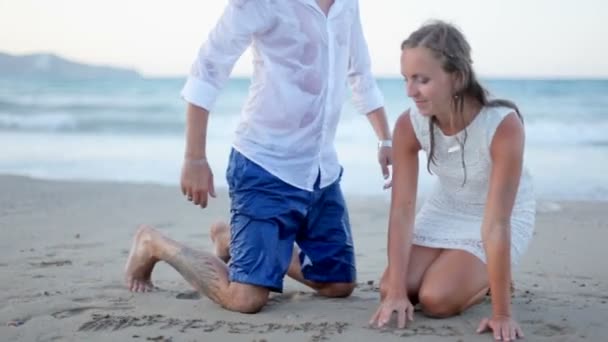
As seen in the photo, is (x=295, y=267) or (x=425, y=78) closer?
(x=425, y=78)

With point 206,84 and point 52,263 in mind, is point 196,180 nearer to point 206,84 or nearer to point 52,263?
point 206,84

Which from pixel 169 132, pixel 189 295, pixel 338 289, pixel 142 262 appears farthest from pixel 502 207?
pixel 169 132

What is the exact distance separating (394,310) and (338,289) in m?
0.58

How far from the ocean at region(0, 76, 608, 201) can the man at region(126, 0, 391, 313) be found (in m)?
0.74

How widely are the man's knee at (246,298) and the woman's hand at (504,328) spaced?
3.27ft

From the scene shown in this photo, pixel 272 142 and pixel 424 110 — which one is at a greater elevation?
pixel 424 110

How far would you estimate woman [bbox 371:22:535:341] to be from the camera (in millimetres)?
3227

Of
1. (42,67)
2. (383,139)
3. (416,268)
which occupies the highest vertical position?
(383,139)

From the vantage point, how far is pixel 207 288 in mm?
3693

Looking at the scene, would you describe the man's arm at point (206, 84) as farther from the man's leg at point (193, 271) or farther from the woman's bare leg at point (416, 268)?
the woman's bare leg at point (416, 268)

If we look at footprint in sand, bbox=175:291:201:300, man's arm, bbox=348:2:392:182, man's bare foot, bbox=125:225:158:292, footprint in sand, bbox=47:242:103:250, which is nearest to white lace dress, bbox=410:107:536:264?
man's arm, bbox=348:2:392:182

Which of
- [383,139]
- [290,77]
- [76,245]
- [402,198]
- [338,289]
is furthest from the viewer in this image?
[76,245]

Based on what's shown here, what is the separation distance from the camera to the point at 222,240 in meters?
4.22

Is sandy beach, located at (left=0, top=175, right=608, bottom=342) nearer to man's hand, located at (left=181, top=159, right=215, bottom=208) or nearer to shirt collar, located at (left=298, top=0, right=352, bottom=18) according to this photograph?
man's hand, located at (left=181, top=159, right=215, bottom=208)
